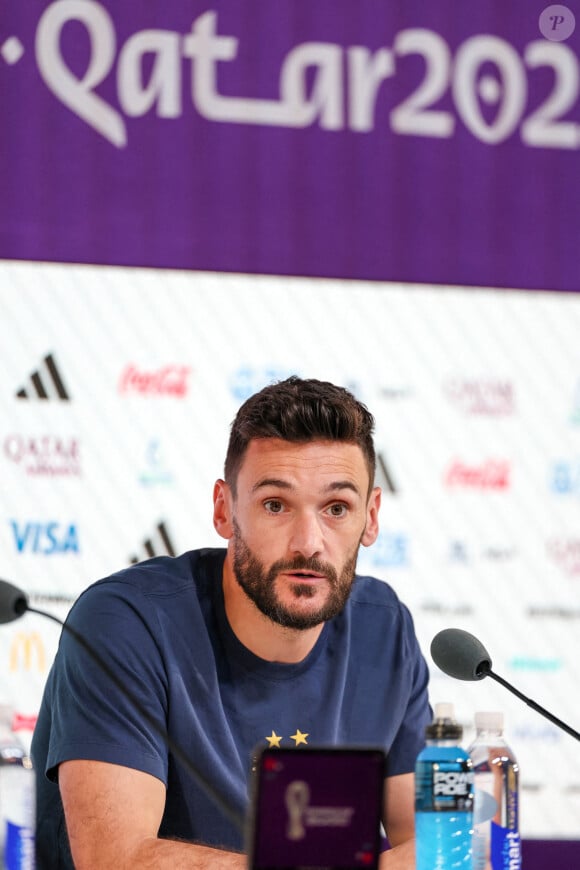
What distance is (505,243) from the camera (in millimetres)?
3732

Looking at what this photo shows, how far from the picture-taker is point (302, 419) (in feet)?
5.91

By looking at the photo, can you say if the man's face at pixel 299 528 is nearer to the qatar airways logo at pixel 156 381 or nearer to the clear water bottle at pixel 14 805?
the clear water bottle at pixel 14 805

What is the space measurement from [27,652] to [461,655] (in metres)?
1.98

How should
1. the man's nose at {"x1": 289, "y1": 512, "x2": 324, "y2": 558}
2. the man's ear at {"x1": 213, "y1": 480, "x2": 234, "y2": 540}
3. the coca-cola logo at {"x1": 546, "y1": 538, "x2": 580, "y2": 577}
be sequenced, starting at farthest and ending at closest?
the coca-cola logo at {"x1": 546, "y1": 538, "x2": 580, "y2": 577}, the man's ear at {"x1": 213, "y1": 480, "x2": 234, "y2": 540}, the man's nose at {"x1": 289, "y1": 512, "x2": 324, "y2": 558}

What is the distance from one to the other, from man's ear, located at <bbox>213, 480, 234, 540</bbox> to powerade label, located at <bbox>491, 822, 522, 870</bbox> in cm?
65

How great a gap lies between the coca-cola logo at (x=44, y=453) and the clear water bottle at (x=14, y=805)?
1.77m

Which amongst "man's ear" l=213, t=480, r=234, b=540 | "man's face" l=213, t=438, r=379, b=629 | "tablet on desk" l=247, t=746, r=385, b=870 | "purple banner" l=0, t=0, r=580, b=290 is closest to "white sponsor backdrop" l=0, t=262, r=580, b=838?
"purple banner" l=0, t=0, r=580, b=290

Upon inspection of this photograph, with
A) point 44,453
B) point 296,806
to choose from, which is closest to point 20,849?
point 296,806

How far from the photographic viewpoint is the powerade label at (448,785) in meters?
1.36

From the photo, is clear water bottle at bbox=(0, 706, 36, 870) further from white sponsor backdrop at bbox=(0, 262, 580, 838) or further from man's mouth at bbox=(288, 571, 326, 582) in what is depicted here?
white sponsor backdrop at bbox=(0, 262, 580, 838)

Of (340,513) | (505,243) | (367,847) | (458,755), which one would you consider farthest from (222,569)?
(505,243)

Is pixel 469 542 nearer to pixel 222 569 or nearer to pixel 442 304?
pixel 442 304

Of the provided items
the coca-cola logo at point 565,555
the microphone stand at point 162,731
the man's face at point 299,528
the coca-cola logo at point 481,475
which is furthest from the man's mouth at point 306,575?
the coca-cola logo at point 565,555

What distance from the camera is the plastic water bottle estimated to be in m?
1.41
